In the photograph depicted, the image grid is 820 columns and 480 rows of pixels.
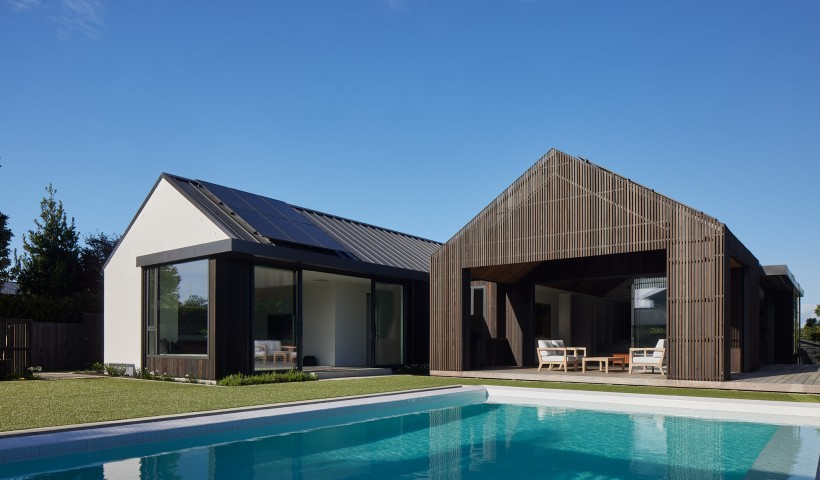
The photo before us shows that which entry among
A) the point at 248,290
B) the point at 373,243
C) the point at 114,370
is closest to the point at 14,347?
the point at 114,370

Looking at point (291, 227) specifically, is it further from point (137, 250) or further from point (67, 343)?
point (67, 343)

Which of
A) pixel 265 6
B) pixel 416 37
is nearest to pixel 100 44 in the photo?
pixel 265 6

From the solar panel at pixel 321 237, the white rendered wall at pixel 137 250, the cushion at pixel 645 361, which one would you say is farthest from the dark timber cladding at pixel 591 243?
the white rendered wall at pixel 137 250

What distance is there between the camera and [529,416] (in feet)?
34.1

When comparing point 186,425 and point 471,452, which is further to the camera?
point 471,452

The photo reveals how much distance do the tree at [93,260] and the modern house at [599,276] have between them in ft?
50.1

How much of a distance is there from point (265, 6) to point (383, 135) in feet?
19.3

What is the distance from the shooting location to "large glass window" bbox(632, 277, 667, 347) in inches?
750

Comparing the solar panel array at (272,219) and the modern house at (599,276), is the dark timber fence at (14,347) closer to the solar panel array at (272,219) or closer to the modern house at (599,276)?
the solar panel array at (272,219)

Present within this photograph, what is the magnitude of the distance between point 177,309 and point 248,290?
186cm

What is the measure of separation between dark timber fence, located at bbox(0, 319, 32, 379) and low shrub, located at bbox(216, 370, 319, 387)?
18.1 ft

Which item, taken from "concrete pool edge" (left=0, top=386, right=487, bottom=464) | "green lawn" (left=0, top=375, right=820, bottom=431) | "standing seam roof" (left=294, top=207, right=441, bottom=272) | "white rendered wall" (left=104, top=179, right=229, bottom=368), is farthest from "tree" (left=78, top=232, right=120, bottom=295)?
"concrete pool edge" (left=0, top=386, right=487, bottom=464)

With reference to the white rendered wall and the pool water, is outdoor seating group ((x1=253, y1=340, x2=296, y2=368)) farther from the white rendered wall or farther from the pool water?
the pool water

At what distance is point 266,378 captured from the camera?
1373cm
